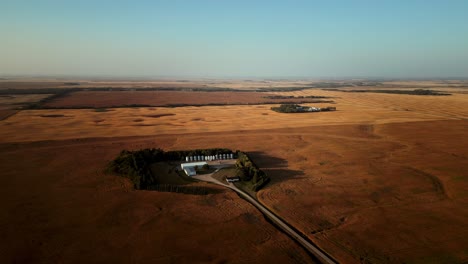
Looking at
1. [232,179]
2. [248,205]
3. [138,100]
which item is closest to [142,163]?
[232,179]

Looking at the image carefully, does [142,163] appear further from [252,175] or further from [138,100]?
[138,100]

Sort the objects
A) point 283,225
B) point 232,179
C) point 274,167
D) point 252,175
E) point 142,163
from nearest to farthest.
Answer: point 283,225
point 232,179
point 252,175
point 142,163
point 274,167

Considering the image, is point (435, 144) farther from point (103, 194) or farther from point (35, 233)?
point (35, 233)

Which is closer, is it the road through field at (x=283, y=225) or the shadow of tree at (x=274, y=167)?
the road through field at (x=283, y=225)

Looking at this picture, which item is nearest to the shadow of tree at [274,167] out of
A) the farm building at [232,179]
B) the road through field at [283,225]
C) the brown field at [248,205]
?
the brown field at [248,205]

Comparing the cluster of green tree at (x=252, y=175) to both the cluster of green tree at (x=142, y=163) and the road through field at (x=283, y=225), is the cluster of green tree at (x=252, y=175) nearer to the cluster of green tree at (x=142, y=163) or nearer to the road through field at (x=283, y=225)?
the road through field at (x=283, y=225)

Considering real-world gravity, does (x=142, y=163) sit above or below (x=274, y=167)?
above

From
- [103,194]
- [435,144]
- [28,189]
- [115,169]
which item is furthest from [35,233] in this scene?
[435,144]
